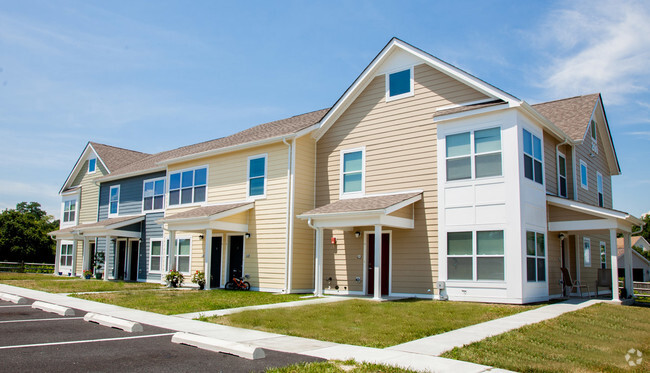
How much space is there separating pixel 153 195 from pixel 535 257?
61.4ft

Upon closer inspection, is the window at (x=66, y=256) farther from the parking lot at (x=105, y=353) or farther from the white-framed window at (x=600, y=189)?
the white-framed window at (x=600, y=189)

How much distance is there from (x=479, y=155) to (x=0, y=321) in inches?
503

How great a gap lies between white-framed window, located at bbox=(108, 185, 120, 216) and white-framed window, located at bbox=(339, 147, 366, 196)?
15.9 m

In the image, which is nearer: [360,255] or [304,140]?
[360,255]

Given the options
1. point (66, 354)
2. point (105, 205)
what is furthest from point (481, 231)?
point (105, 205)

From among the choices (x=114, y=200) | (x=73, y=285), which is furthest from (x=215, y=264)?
(x=114, y=200)

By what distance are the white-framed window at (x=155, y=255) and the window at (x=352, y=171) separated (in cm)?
1128

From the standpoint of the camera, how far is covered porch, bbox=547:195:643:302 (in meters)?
14.9

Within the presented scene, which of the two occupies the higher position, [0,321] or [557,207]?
[557,207]

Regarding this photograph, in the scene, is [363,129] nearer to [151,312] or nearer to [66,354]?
[151,312]

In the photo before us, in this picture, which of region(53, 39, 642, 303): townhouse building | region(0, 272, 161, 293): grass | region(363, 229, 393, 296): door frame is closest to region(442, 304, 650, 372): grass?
region(53, 39, 642, 303): townhouse building

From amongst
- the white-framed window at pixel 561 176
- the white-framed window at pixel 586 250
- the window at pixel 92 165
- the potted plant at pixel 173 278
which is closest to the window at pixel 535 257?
the white-framed window at pixel 561 176

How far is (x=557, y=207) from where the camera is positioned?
16078 millimetres

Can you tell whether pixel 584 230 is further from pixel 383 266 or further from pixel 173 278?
pixel 173 278
